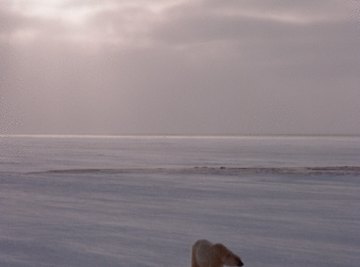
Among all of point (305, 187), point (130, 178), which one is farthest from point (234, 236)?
point (130, 178)

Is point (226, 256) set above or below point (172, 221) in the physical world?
above

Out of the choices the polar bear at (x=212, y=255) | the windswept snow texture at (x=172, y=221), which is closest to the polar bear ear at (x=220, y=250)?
the polar bear at (x=212, y=255)

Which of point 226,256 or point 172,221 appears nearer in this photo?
point 226,256

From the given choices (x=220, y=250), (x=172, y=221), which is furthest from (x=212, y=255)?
(x=172, y=221)

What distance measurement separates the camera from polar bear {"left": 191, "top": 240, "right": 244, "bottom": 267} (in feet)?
11.3

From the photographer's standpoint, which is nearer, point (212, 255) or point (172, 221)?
point (212, 255)

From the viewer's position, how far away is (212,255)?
3441 mm

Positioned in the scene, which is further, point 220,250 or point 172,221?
point 172,221

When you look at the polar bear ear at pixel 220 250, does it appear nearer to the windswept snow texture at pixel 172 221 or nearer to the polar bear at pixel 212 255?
the polar bear at pixel 212 255

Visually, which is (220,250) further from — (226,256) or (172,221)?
(172,221)

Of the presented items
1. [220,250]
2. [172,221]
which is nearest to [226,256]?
[220,250]

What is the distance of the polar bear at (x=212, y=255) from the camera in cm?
343

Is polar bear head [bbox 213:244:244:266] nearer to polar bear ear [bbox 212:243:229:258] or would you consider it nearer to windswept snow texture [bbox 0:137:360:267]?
polar bear ear [bbox 212:243:229:258]

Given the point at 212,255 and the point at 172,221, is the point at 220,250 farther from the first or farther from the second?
the point at 172,221
